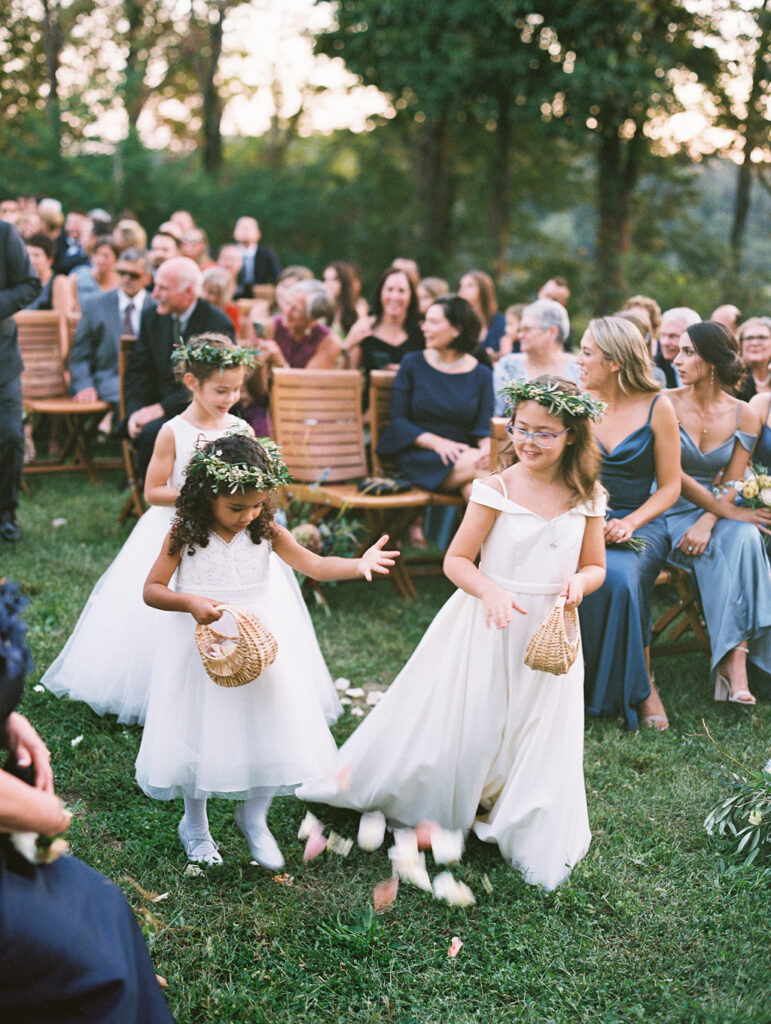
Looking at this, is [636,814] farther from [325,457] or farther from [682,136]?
[682,136]

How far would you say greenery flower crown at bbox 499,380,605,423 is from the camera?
3498 millimetres

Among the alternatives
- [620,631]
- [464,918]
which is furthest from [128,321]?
[464,918]

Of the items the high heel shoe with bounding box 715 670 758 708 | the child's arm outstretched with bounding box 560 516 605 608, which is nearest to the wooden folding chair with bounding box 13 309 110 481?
the high heel shoe with bounding box 715 670 758 708

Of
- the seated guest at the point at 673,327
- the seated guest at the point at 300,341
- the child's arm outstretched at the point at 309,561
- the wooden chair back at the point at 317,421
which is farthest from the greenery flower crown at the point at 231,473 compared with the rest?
the seated guest at the point at 300,341

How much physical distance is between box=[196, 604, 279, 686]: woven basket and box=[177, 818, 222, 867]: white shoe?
2.43 feet

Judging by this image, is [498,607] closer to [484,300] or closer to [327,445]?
[327,445]

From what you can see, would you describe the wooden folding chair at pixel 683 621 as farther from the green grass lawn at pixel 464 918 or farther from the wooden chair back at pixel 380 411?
the wooden chair back at pixel 380 411

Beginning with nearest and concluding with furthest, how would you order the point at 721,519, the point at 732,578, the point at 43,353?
the point at 732,578, the point at 721,519, the point at 43,353

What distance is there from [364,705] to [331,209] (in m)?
19.4

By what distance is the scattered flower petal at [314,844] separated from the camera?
357cm

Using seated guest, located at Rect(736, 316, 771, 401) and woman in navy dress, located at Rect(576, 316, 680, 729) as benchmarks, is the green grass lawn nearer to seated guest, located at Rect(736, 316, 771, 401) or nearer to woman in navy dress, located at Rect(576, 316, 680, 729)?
woman in navy dress, located at Rect(576, 316, 680, 729)

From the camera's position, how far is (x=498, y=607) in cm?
328

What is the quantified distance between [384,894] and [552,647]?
1.04 meters

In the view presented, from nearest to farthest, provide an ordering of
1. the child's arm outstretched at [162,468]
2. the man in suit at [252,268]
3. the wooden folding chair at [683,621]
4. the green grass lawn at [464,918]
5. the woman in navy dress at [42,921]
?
the woman in navy dress at [42,921] → the green grass lawn at [464,918] → the child's arm outstretched at [162,468] → the wooden folding chair at [683,621] → the man in suit at [252,268]
